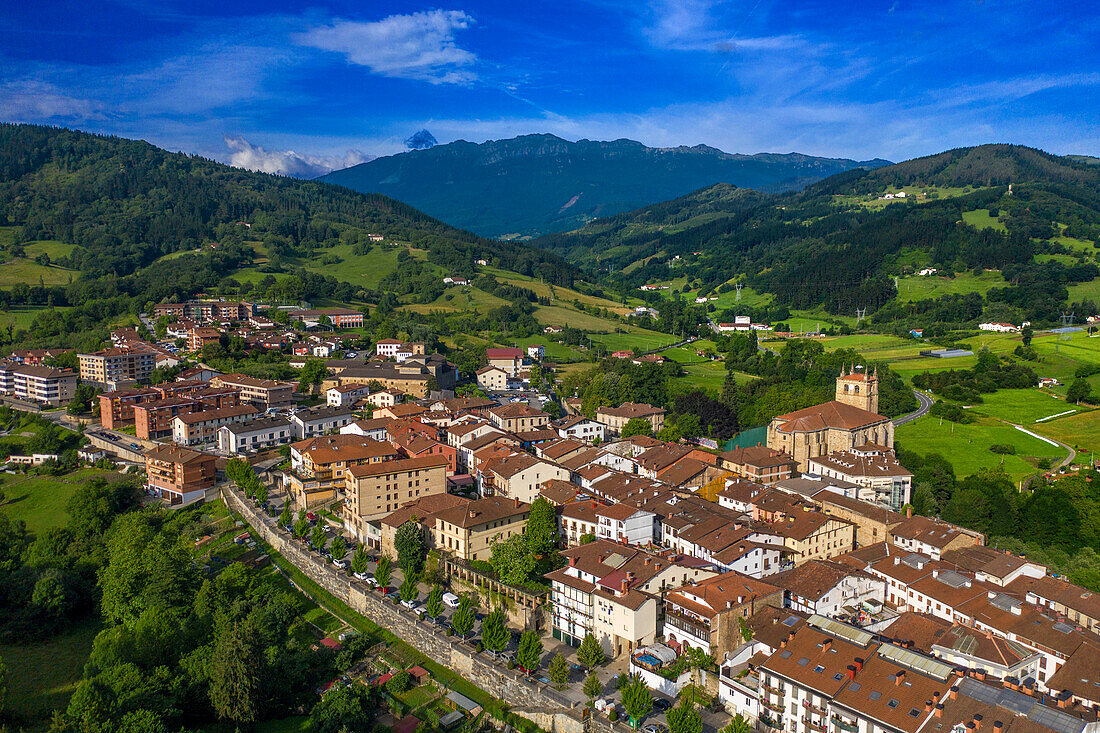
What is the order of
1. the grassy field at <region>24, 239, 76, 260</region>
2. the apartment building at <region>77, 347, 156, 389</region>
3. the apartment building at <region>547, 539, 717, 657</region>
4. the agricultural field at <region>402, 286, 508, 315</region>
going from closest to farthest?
the apartment building at <region>547, 539, 717, 657</region>
the apartment building at <region>77, 347, 156, 389</region>
the agricultural field at <region>402, 286, 508, 315</region>
the grassy field at <region>24, 239, 76, 260</region>

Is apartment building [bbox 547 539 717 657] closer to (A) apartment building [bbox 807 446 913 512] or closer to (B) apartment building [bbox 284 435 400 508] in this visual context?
(A) apartment building [bbox 807 446 913 512]

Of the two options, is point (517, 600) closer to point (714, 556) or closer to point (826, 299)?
point (714, 556)

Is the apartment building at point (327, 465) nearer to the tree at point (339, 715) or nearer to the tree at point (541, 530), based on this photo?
the tree at point (541, 530)

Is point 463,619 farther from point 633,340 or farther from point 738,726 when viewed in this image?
point 633,340

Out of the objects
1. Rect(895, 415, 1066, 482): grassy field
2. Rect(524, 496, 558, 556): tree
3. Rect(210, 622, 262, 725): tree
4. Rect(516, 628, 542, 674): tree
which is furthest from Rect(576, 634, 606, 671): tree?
Rect(895, 415, 1066, 482): grassy field

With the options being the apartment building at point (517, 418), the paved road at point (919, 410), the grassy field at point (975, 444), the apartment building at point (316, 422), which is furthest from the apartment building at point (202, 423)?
the paved road at point (919, 410)

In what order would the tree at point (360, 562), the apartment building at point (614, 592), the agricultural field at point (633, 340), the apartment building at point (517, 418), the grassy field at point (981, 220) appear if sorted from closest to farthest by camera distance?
the apartment building at point (614, 592)
the tree at point (360, 562)
the apartment building at point (517, 418)
the agricultural field at point (633, 340)
the grassy field at point (981, 220)
